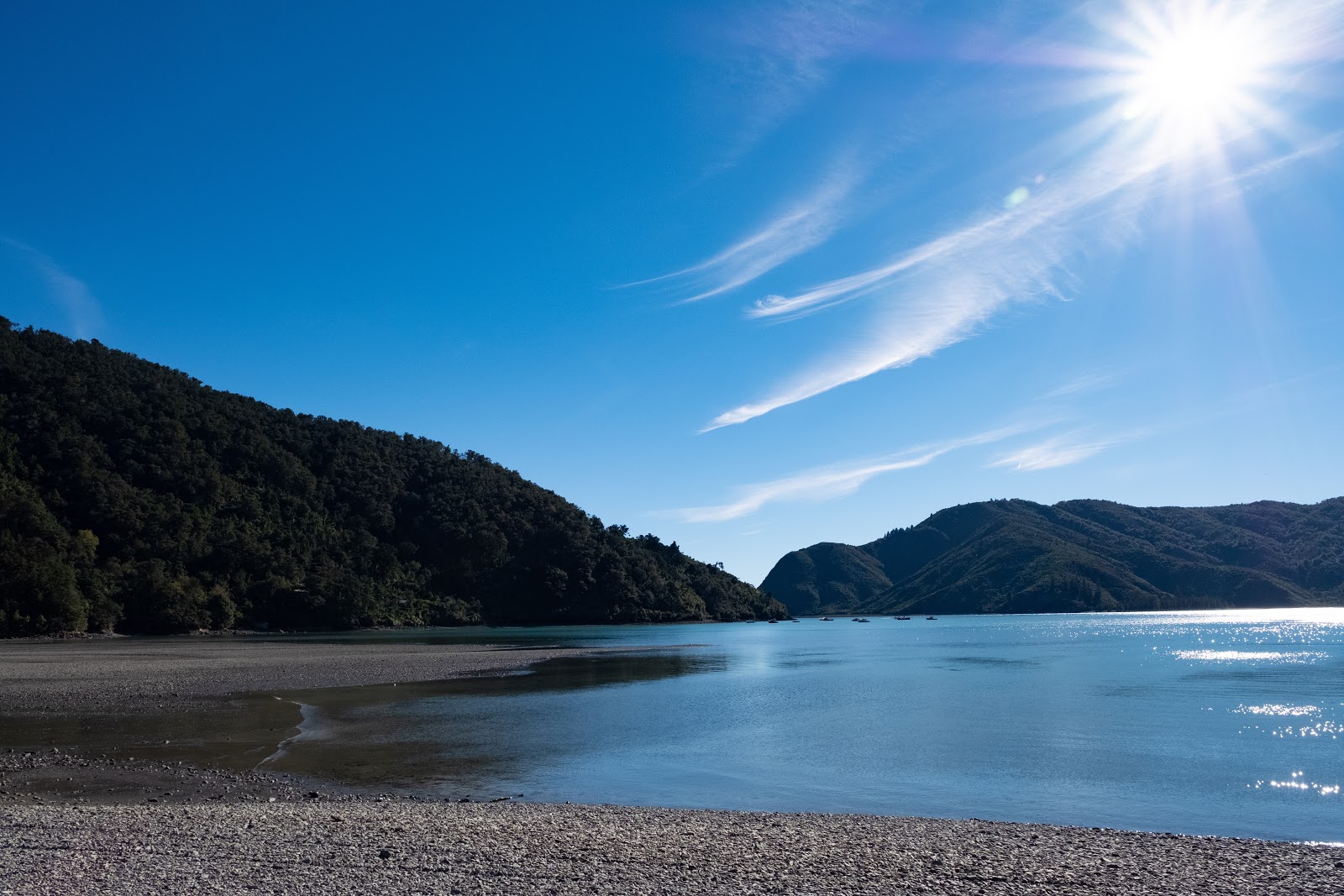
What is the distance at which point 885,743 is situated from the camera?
83.0ft

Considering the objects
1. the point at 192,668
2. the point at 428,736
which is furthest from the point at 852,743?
the point at 192,668

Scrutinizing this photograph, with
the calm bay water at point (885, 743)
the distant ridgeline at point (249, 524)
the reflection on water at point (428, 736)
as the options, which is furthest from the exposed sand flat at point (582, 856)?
the distant ridgeline at point (249, 524)

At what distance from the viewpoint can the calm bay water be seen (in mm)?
17344

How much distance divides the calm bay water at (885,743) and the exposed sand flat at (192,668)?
4.93 metres

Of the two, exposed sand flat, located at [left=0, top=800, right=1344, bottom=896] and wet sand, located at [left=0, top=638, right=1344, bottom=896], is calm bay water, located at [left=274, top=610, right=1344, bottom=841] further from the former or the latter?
exposed sand flat, located at [left=0, top=800, right=1344, bottom=896]

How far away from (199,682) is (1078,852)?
36.3 metres

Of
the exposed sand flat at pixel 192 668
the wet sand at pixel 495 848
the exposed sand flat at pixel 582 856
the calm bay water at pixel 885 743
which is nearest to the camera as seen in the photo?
the exposed sand flat at pixel 582 856

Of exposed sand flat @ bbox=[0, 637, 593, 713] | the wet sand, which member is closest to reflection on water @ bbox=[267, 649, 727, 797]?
the wet sand

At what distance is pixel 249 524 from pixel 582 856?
434ft

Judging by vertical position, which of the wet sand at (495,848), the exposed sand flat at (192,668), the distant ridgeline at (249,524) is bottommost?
the exposed sand flat at (192,668)

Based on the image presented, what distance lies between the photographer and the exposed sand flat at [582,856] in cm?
981

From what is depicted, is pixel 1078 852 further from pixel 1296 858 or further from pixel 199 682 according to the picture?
pixel 199 682

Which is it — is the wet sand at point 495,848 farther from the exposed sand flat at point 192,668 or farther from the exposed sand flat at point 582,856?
the exposed sand flat at point 192,668

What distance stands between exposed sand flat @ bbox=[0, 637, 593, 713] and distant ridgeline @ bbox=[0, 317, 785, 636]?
80.7 feet
